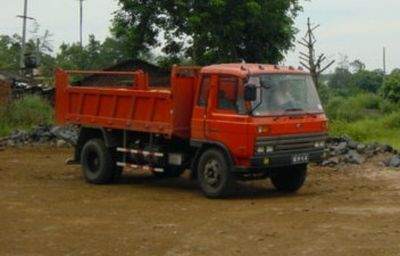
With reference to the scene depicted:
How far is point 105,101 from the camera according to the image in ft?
51.4

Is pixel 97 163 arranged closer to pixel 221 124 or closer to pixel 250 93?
pixel 221 124

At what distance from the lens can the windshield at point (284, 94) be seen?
13156 millimetres

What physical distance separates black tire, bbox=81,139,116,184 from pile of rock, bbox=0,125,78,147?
7.75m

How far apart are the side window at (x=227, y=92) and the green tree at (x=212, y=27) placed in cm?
1633

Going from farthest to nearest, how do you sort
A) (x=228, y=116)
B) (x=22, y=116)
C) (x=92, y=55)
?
(x=92, y=55), (x=22, y=116), (x=228, y=116)

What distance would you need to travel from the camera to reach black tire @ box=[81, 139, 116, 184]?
624 inches

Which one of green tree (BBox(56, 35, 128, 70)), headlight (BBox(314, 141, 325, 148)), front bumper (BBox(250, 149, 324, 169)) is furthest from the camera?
green tree (BBox(56, 35, 128, 70))

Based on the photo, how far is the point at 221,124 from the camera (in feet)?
43.6

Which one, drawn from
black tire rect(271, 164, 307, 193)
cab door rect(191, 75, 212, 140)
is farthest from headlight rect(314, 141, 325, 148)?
cab door rect(191, 75, 212, 140)

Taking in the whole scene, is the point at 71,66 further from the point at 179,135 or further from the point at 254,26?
the point at 179,135

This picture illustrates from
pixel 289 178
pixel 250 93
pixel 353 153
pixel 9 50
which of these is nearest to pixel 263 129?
pixel 250 93

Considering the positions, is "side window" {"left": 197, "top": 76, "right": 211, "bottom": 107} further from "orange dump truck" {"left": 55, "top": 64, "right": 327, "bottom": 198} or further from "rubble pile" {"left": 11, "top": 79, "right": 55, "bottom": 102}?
"rubble pile" {"left": 11, "top": 79, "right": 55, "bottom": 102}

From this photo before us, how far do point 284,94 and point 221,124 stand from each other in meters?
1.19

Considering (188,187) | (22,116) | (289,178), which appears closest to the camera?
(289,178)
